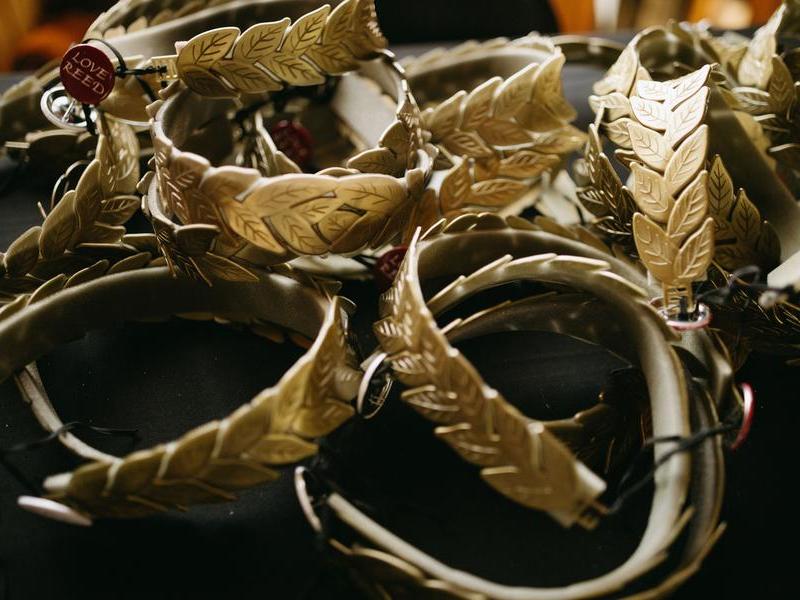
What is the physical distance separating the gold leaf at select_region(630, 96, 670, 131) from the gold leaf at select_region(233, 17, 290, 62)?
0.27 m

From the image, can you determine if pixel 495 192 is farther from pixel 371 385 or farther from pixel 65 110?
pixel 65 110

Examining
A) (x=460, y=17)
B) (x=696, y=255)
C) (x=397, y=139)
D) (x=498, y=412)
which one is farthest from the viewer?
(x=460, y=17)

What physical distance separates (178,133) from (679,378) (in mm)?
455

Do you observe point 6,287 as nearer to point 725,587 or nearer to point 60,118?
point 60,118

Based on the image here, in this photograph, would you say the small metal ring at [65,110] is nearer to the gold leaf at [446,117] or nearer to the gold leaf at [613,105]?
the gold leaf at [446,117]

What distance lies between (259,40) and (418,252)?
0.21 metres

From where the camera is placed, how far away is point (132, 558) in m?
0.51

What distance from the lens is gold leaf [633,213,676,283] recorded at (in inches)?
21.9

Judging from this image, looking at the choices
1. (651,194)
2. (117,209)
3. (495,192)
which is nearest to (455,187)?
(495,192)

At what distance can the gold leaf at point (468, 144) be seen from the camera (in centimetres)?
75

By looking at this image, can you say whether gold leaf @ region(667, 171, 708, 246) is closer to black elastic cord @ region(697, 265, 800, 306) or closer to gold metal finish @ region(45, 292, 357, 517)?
black elastic cord @ region(697, 265, 800, 306)

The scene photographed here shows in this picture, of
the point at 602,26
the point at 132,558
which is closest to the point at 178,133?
the point at 132,558

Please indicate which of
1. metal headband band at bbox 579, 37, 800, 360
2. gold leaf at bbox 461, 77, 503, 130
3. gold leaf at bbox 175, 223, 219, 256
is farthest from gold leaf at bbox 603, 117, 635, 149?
gold leaf at bbox 175, 223, 219, 256

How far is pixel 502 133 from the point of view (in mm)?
738
